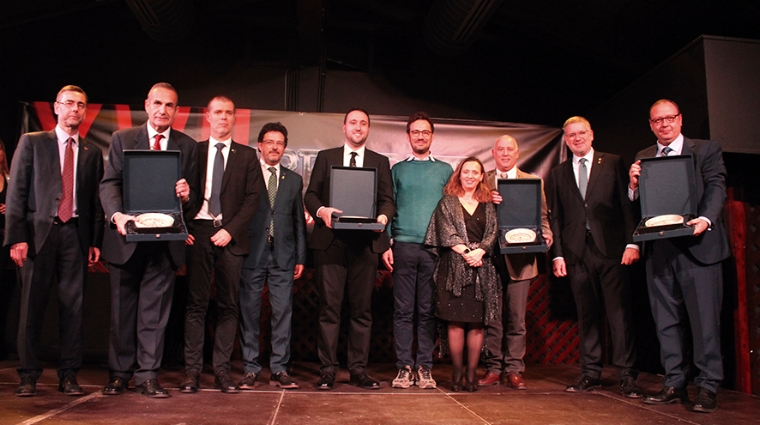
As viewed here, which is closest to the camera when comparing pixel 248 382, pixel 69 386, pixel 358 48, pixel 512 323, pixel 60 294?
pixel 69 386

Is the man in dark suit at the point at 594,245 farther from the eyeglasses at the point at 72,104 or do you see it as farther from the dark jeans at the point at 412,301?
the eyeglasses at the point at 72,104

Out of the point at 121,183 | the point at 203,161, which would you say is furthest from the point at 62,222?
the point at 203,161

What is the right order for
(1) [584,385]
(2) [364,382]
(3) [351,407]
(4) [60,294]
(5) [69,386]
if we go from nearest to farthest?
(3) [351,407]
(5) [69,386]
(4) [60,294]
(2) [364,382]
(1) [584,385]

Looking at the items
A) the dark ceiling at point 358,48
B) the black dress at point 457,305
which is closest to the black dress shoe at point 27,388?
the black dress at point 457,305

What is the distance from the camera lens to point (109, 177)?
315cm

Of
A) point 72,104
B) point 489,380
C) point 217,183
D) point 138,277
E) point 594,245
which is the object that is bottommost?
point 489,380

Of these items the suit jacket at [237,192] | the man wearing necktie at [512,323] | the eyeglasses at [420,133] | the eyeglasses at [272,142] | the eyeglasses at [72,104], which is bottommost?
the man wearing necktie at [512,323]

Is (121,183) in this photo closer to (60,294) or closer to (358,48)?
(60,294)

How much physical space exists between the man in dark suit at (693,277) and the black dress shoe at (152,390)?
2.65 meters

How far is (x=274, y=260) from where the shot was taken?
3.60m

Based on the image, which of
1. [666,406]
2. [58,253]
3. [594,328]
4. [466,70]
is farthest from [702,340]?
[466,70]

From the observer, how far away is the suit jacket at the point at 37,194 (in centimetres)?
316

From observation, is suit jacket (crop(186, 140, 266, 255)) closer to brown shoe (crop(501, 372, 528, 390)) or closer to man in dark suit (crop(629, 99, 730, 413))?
brown shoe (crop(501, 372, 528, 390))

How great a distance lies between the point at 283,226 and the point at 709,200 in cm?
252
